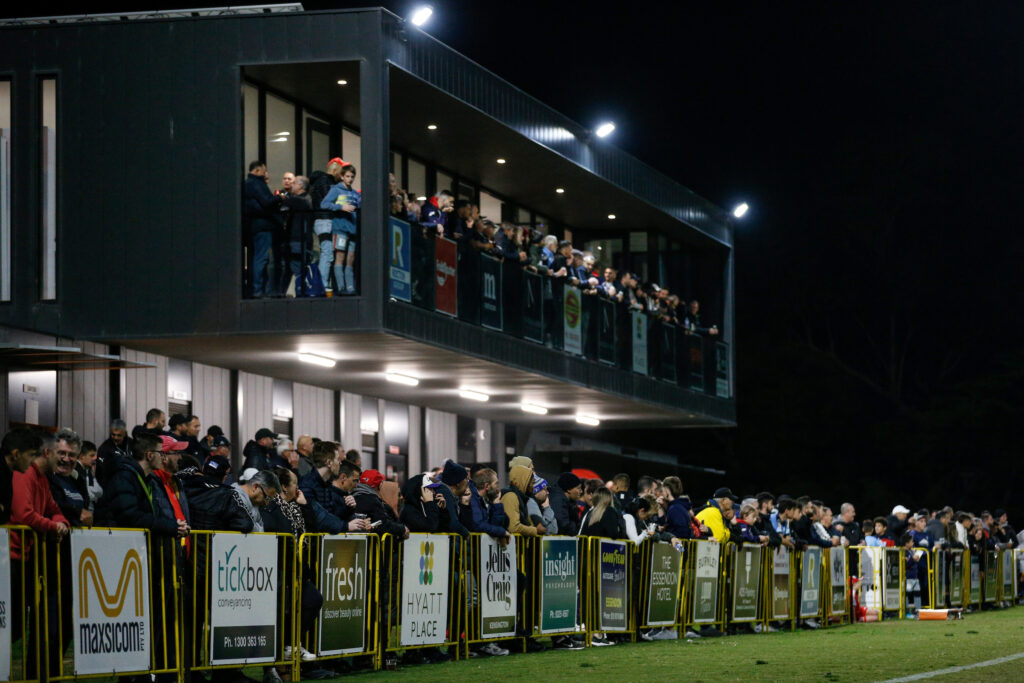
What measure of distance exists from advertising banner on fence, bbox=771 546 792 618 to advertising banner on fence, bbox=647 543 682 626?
2908 millimetres

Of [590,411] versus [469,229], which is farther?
[590,411]

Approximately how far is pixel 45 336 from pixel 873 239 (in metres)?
64.4

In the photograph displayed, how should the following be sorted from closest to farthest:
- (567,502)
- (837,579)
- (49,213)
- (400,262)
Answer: (567,502)
(49,213)
(400,262)
(837,579)

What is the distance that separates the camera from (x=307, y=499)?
1502cm

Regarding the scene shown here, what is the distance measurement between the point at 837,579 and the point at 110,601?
51.5 ft

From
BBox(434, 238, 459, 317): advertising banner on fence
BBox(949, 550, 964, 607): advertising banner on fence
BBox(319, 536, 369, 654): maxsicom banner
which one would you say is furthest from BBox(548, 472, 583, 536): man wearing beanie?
BBox(949, 550, 964, 607): advertising banner on fence

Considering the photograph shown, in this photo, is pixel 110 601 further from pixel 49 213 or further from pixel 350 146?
pixel 350 146

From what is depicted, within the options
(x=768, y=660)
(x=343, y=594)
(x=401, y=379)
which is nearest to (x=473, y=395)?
(x=401, y=379)

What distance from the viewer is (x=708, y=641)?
19.9m

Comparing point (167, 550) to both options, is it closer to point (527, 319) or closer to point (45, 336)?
point (45, 336)

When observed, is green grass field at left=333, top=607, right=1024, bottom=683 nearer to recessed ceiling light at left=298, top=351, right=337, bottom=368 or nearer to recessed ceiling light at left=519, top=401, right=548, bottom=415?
recessed ceiling light at left=298, top=351, right=337, bottom=368

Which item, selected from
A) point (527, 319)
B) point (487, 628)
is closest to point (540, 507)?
point (487, 628)

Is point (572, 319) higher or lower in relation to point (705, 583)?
higher

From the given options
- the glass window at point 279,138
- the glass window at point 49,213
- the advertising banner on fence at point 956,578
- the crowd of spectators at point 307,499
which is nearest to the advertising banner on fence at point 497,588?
the crowd of spectators at point 307,499
